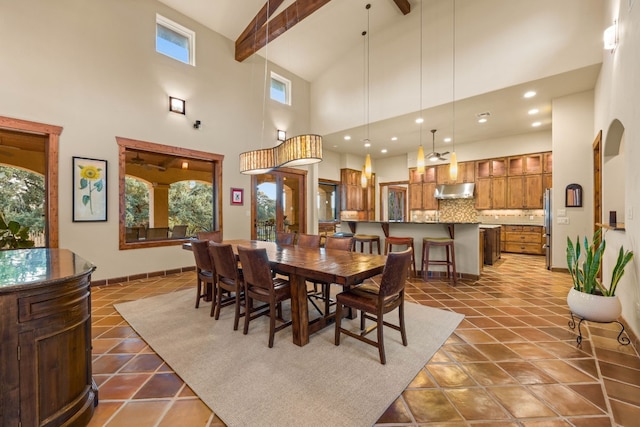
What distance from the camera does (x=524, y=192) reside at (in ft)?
24.2

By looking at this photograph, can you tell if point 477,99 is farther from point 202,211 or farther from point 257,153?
point 202,211

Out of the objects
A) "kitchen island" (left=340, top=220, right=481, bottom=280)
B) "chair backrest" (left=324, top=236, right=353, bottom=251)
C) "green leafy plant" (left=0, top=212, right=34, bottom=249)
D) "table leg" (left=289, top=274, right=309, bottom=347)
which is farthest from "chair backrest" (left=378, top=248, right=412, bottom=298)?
"green leafy plant" (left=0, top=212, right=34, bottom=249)

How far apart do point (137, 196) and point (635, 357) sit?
6.72 m

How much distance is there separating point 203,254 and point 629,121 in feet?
14.8

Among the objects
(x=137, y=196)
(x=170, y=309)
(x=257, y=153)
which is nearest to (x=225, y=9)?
(x=257, y=153)

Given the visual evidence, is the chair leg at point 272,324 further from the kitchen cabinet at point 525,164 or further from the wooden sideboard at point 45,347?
the kitchen cabinet at point 525,164

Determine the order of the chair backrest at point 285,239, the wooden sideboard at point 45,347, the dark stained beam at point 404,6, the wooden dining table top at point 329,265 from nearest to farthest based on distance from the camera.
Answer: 1. the wooden sideboard at point 45,347
2. the wooden dining table top at point 329,265
3. the chair backrest at point 285,239
4. the dark stained beam at point 404,6

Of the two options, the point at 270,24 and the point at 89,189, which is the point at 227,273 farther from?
the point at 270,24

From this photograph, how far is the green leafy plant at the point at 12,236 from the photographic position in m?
3.42

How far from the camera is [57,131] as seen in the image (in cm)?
401

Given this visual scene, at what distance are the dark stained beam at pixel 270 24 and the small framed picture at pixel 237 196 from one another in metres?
Result: 2.87

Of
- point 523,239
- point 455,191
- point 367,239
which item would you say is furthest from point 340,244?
point 523,239

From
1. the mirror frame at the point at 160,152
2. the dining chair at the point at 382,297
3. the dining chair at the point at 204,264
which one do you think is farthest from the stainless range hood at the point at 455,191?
the dining chair at the point at 204,264

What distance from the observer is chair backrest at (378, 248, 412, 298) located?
2.16 metres
